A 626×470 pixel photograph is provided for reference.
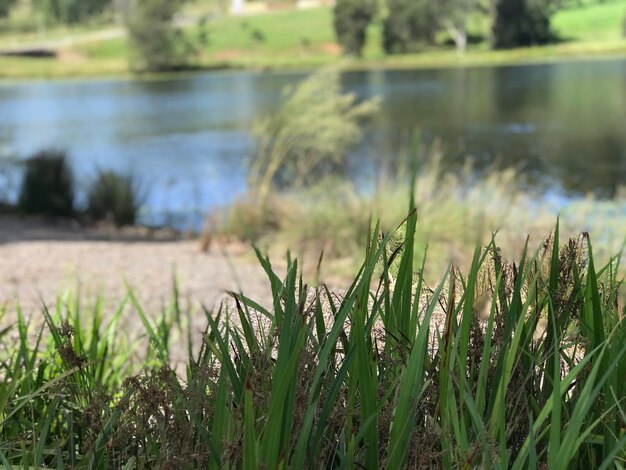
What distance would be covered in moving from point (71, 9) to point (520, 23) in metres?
62.1

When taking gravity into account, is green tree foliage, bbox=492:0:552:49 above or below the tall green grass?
above

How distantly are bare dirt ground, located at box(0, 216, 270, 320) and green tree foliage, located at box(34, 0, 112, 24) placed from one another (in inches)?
3485

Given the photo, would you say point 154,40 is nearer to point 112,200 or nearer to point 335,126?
point 112,200

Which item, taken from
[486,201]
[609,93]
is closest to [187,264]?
[486,201]

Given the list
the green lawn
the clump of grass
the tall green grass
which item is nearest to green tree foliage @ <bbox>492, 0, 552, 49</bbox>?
the green lawn

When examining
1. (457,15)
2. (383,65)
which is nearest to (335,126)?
(383,65)

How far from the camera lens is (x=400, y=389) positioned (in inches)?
42.2

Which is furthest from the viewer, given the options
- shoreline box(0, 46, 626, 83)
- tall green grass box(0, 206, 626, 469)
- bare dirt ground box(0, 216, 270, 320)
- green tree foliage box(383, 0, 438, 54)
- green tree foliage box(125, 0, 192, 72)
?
green tree foliage box(125, 0, 192, 72)

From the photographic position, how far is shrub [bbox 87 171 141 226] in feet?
32.0

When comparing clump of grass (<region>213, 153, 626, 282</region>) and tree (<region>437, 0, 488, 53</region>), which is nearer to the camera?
clump of grass (<region>213, 153, 626, 282</region>)

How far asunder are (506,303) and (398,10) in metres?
63.6

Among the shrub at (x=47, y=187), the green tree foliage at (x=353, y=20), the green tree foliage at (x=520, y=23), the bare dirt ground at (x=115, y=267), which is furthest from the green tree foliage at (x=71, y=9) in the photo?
the bare dirt ground at (x=115, y=267)

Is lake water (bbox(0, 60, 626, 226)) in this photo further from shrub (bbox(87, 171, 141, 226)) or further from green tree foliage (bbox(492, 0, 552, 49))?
green tree foliage (bbox(492, 0, 552, 49))

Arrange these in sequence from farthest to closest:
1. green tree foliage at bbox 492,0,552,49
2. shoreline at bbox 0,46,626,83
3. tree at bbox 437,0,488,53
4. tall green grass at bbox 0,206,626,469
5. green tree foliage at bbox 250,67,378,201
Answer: tree at bbox 437,0,488,53, shoreline at bbox 0,46,626,83, green tree foliage at bbox 492,0,552,49, green tree foliage at bbox 250,67,378,201, tall green grass at bbox 0,206,626,469
